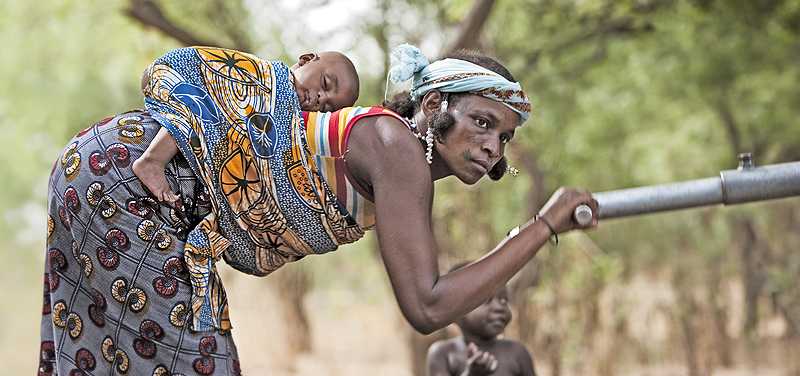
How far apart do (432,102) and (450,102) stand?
0.17 feet

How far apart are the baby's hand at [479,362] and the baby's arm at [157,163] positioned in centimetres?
218

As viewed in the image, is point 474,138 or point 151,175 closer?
point 151,175

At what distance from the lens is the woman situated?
1.66m

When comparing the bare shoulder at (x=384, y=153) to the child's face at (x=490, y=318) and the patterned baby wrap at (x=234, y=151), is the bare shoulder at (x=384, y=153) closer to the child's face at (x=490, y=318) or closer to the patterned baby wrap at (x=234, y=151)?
the patterned baby wrap at (x=234, y=151)

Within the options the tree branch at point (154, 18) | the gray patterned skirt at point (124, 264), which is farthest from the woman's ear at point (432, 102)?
the tree branch at point (154, 18)

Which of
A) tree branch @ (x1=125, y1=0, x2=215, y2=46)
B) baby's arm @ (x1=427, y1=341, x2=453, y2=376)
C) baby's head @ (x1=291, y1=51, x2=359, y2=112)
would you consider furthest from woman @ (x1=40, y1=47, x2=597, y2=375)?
tree branch @ (x1=125, y1=0, x2=215, y2=46)

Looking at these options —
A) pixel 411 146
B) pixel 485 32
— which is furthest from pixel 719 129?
pixel 411 146

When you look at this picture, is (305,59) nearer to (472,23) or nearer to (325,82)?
(325,82)

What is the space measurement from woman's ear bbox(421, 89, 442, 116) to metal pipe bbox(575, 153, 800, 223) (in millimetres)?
478

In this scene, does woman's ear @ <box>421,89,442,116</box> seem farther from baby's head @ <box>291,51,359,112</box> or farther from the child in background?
the child in background

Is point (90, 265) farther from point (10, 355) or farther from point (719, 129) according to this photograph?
point (719, 129)

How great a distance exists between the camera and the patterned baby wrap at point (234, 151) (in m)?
1.71

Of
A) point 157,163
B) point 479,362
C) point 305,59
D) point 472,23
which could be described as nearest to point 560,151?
point 472,23

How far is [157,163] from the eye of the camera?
168cm
